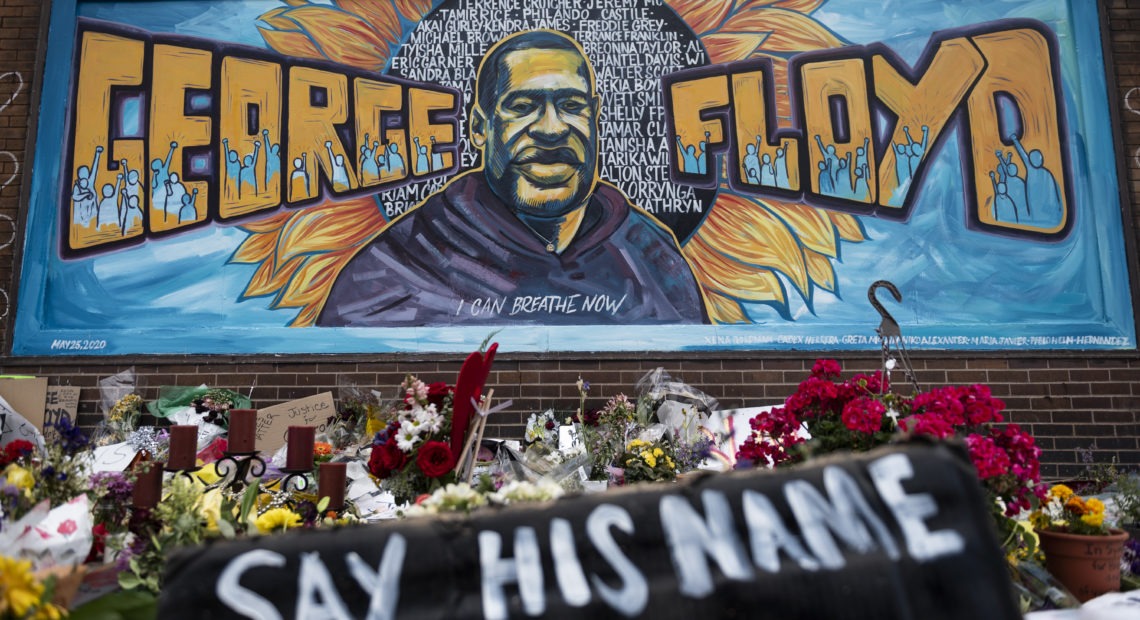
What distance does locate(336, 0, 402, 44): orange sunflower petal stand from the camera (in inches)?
199

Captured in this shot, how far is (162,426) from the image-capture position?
4547 mm

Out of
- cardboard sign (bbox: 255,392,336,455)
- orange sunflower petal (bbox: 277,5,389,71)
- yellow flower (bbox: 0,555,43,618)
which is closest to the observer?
yellow flower (bbox: 0,555,43,618)

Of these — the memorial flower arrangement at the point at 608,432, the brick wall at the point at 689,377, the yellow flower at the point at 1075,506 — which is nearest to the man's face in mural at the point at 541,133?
the brick wall at the point at 689,377

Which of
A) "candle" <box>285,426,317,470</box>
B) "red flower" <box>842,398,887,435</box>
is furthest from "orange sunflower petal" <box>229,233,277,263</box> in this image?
"red flower" <box>842,398,887,435</box>

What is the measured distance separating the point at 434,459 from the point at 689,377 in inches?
104

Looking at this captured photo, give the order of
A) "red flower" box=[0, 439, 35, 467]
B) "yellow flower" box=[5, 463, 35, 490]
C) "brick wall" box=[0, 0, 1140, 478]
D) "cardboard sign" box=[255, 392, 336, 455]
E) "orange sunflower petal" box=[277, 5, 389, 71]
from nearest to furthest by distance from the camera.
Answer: "yellow flower" box=[5, 463, 35, 490] → "red flower" box=[0, 439, 35, 467] → "cardboard sign" box=[255, 392, 336, 455] → "brick wall" box=[0, 0, 1140, 478] → "orange sunflower petal" box=[277, 5, 389, 71]

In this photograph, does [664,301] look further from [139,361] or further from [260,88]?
[139,361]

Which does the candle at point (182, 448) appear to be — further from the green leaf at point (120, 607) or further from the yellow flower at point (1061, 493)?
the yellow flower at point (1061, 493)

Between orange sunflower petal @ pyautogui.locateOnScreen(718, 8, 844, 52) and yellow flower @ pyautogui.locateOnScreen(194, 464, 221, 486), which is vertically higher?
orange sunflower petal @ pyautogui.locateOnScreen(718, 8, 844, 52)

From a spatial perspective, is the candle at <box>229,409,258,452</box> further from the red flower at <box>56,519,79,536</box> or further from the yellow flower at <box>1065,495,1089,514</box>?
the yellow flower at <box>1065,495,1089,514</box>

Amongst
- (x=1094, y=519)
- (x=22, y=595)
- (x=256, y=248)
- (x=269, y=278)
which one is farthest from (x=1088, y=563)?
(x=256, y=248)

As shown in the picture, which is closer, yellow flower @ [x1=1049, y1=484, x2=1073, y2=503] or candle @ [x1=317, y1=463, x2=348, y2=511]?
candle @ [x1=317, y1=463, x2=348, y2=511]

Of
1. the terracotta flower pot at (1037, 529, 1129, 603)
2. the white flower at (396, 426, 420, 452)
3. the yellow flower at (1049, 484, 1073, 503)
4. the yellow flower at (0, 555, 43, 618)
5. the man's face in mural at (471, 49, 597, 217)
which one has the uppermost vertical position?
the man's face in mural at (471, 49, 597, 217)

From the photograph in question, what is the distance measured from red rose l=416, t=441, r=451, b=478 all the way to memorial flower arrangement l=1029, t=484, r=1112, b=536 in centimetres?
210
